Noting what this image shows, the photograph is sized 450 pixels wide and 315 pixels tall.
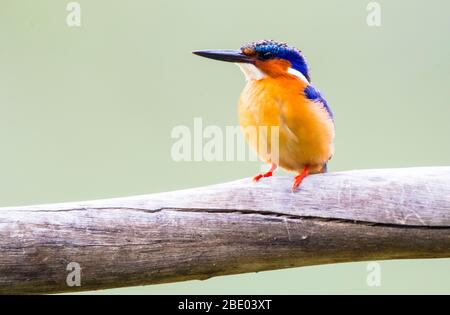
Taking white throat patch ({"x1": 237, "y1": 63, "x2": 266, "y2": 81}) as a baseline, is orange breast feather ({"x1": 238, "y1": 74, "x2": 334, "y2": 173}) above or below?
below

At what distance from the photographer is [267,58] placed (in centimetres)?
248

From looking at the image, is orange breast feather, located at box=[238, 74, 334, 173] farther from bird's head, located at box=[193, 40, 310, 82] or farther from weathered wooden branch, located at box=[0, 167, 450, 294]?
weathered wooden branch, located at box=[0, 167, 450, 294]

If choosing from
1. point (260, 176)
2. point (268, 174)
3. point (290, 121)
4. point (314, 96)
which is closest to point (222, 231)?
point (260, 176)

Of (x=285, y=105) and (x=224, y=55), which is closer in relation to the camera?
(x=285, y=105)

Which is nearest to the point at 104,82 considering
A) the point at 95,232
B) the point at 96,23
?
the point at 96,23

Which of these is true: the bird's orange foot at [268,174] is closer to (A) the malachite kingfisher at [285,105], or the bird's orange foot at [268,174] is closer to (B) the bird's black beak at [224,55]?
(A) the malachite kingfisher at [285,105]

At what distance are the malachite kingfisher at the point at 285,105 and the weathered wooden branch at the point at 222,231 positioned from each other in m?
0.22

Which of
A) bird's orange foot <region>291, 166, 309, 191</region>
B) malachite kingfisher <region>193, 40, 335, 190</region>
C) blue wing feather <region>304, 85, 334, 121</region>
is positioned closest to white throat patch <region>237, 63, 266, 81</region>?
malachite kingfisher <region>193, 40, 335, 190</region>

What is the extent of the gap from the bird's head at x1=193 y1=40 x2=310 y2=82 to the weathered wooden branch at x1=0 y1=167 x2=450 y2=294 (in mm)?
561

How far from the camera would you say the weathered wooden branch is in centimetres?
184

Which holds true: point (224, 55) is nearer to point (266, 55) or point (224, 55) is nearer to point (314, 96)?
point (266, 55)

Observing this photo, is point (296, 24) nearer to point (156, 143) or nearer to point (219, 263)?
point (156, 143)

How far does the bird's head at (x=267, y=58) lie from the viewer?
97.4 inches

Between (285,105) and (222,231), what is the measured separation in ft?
1.98
